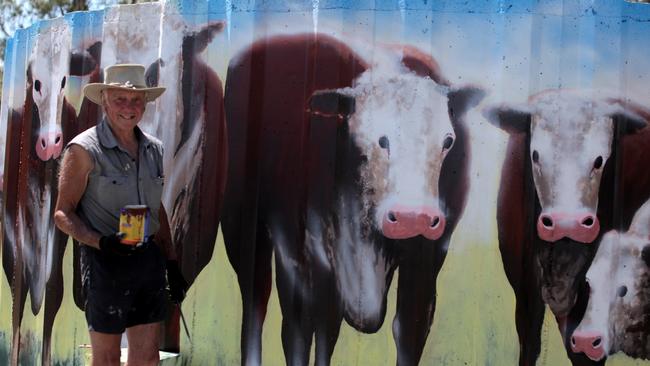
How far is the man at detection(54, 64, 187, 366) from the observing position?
4.25 meters

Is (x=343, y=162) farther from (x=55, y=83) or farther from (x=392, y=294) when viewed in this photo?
(x=55, y=83)

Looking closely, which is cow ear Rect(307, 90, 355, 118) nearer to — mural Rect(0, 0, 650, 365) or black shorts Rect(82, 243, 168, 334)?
mural Rect(0, 0, 650, 365)

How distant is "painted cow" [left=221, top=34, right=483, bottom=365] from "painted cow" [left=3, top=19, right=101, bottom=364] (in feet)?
4.34

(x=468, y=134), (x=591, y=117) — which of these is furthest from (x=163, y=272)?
(x=591, y=117)

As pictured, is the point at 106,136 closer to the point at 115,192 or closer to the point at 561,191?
the point at 115,192

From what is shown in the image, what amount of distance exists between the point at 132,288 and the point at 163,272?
0.25 metres

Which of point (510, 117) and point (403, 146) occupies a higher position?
point (510, 117)

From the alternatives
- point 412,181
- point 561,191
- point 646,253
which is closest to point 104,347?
point 412,181

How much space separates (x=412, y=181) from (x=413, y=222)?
0.23m

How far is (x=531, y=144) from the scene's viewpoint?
463 centimetres

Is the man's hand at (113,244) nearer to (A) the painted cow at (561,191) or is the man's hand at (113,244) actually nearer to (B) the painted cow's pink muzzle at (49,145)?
(B) the painted cow's pink muzzle at (49,145)

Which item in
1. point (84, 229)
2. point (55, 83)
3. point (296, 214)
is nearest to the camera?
point (84, 229)

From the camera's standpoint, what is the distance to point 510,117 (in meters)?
4.63

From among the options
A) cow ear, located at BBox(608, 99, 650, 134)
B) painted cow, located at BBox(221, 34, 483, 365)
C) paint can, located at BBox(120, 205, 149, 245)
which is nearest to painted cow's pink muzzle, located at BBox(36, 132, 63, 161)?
painted cow, located at BBox(221, 34, 483, 365)
